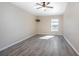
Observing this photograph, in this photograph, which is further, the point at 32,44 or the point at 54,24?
the point at 54,24

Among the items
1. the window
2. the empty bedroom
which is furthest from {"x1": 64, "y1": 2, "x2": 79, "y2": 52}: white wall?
the window

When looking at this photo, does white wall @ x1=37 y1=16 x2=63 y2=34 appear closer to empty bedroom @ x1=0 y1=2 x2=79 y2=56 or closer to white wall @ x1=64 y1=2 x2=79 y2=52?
empty bedroom @ x1=0 y1=2 x2=79 y2=56

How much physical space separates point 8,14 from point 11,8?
0.46 metres

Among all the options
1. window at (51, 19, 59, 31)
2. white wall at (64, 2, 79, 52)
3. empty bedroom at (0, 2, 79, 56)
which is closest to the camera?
white wall at (64, 2, 79, 52)

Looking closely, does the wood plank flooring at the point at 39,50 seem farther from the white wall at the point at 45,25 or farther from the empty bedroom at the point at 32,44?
the white wall at the point at 45,25

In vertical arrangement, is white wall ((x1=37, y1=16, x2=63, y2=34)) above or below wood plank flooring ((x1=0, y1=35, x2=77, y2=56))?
above

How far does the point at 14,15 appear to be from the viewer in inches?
202

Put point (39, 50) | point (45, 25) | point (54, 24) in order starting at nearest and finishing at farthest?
point (39, 50)
point (54, 24)
point (45, 25)

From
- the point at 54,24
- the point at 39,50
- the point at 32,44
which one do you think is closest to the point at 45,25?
the point at 54,24

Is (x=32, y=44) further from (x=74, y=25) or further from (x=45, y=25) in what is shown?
(x=45, y=25)

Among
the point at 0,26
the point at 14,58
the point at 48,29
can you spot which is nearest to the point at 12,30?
the point at 0,26

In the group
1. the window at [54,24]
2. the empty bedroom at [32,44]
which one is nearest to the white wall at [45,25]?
the window at [54,24]

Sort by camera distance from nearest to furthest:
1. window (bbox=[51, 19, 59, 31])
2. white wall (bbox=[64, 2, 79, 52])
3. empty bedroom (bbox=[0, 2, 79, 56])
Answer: white wall (bbox=[64, 2, 79, 52]), empty bedroom (bbox=[0, 2, 79, 56]), window (bbox=[51, 19, 59, 31])

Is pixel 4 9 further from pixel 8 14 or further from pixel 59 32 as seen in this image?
pixel 59 32
